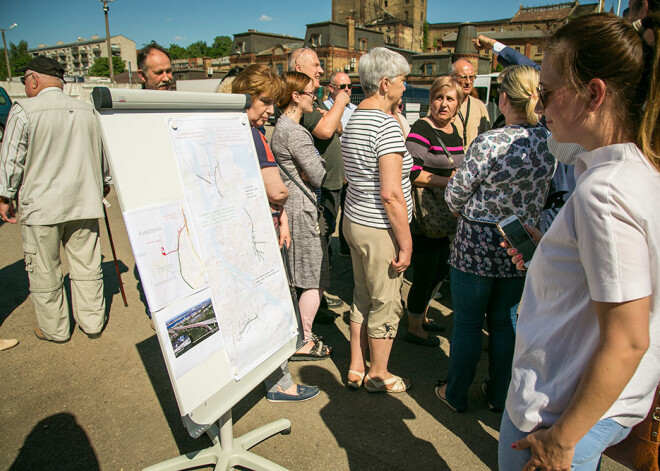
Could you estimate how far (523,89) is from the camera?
2.20m

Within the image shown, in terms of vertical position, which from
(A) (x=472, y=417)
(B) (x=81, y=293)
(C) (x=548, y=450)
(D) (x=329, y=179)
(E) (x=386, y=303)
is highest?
(D) (x=329, y=179)

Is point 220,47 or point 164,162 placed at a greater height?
→ point 220,47

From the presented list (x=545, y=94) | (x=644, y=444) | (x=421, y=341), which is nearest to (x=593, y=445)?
(x=644, y=444)

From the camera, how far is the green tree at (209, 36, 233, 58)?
3885 inches

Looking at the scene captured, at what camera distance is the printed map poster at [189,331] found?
162cm

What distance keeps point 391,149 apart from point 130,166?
1326mm

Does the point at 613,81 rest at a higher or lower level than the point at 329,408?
higher

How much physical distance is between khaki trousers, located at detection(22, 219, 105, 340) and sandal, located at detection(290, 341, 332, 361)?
5.73ft

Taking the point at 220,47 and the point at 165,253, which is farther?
the point at 220,47

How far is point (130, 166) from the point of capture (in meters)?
1.57

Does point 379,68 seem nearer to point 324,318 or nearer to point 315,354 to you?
point 315,354

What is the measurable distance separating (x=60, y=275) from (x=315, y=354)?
2.20m

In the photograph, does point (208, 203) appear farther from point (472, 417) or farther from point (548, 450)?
point (472, 417)

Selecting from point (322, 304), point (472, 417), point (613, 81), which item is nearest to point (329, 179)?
point (322, 304)
